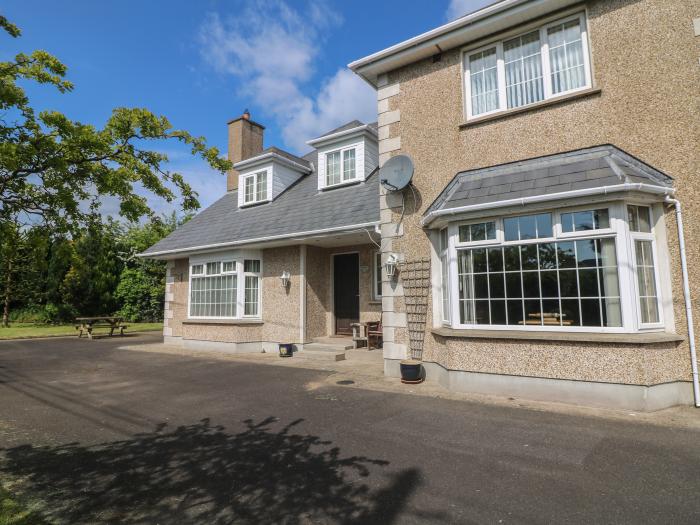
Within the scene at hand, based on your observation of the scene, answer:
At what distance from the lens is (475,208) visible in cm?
667

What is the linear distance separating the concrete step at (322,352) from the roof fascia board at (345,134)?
22.2 feet

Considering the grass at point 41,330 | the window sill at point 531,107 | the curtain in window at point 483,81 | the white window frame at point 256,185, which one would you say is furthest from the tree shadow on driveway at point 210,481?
the grass at point 41,330

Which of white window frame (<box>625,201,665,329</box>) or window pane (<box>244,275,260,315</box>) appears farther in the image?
window pane (<box>244,275,260,315</box>)

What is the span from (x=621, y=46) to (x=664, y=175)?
221cm

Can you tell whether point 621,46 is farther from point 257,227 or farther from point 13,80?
point 257,227

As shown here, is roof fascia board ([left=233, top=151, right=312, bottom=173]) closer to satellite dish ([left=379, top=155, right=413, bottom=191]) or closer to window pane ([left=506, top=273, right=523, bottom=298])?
satellite dish ([left=379, top=155, right=413, bottom=191])

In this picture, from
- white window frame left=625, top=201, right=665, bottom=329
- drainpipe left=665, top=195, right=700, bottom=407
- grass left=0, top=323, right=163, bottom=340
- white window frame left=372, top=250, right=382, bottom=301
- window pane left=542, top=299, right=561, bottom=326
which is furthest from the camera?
grass left=0, top=323, right=163, bottom=340

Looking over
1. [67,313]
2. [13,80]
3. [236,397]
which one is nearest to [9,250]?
[13,80]

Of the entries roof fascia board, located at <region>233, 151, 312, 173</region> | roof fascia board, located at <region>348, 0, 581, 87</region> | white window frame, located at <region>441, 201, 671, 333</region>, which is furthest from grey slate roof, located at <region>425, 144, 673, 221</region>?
roof fascia board, located at <region>233, 151, 312, 173</region>

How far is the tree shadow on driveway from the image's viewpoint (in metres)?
3.20

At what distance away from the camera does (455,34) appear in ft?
24.8

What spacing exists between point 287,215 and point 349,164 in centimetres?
265

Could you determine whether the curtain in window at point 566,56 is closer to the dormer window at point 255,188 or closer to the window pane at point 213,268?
the dormer window at point 255,188

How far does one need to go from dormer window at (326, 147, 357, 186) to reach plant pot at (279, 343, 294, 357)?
5.42 metres
